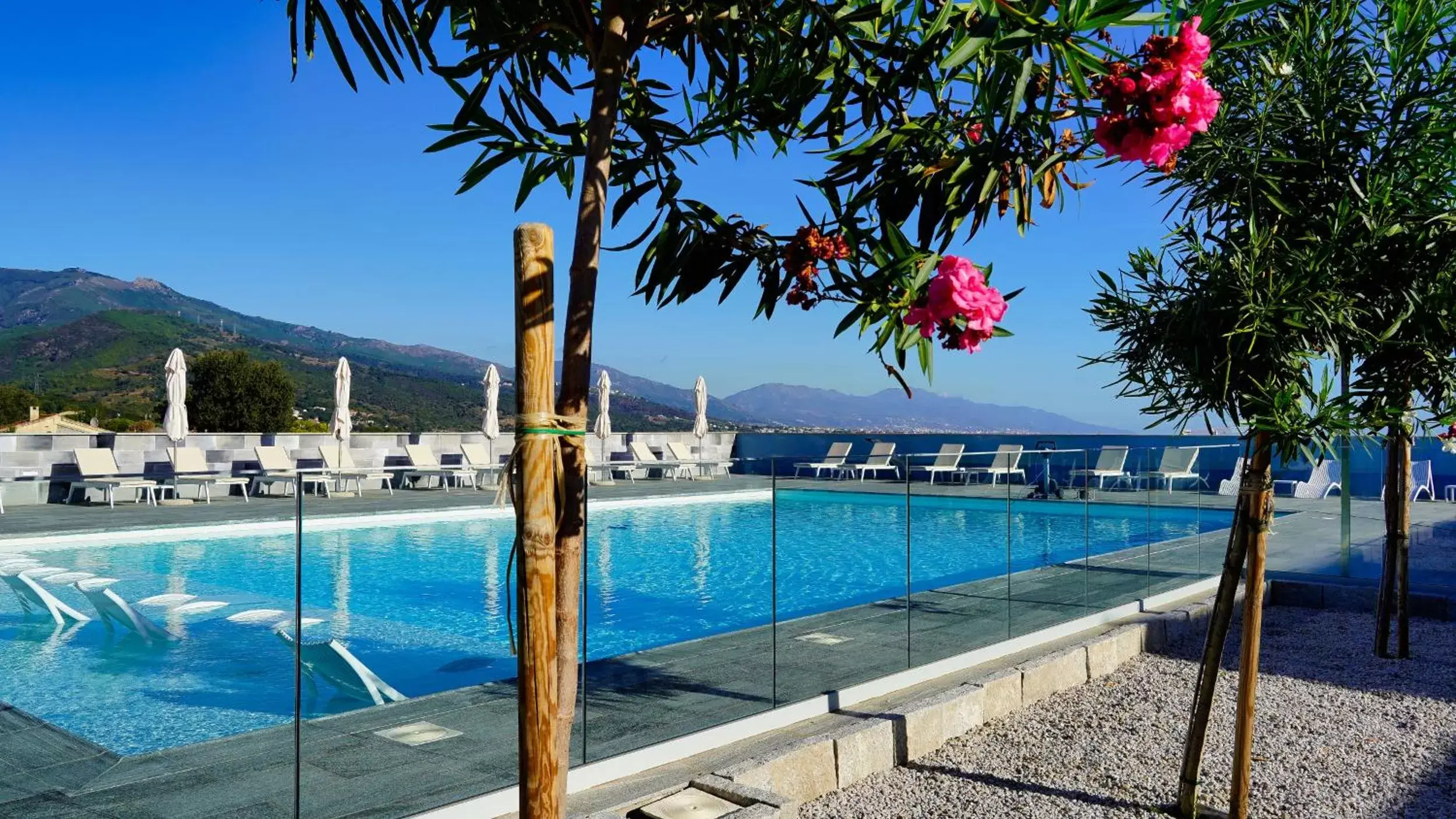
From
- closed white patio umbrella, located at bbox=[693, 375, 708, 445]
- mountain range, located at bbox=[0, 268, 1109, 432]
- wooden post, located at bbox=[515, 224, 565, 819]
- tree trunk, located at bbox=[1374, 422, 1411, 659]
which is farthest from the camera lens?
mountain range, located at bbox=[0, 268, 1109, 432]

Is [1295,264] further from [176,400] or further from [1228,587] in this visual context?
[176,400]

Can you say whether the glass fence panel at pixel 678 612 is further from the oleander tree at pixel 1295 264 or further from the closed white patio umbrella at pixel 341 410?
the closed white patio umbrella at pixel 341 410

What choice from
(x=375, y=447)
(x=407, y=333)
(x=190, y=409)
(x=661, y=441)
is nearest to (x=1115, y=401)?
(x=375, y=447)

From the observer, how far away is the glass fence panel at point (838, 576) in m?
5.17

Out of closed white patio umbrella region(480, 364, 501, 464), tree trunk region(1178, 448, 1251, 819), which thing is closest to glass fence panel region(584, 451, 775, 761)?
tree trunk region(1178, 448, 1251, 819)

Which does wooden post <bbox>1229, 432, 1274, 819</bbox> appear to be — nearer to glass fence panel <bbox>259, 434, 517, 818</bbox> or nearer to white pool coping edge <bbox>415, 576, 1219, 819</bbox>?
white pool coping edge <bbox>415, 576, 1219, 819</bbox>

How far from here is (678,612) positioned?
5.73 m

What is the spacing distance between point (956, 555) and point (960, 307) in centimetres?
505

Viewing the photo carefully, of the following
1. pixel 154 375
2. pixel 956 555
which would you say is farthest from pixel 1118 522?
pixel 154 375

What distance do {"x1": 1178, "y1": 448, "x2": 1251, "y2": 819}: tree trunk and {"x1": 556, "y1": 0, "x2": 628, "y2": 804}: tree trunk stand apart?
3.01 meters

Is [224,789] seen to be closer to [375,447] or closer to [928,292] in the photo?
[928,292]

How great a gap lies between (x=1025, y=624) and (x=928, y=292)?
5310 millimetres

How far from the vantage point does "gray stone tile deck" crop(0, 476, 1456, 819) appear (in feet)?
10.8

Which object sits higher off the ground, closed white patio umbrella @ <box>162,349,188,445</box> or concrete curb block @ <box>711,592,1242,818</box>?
closed white patio umbrella @ <box>162,349,188,445</box>
